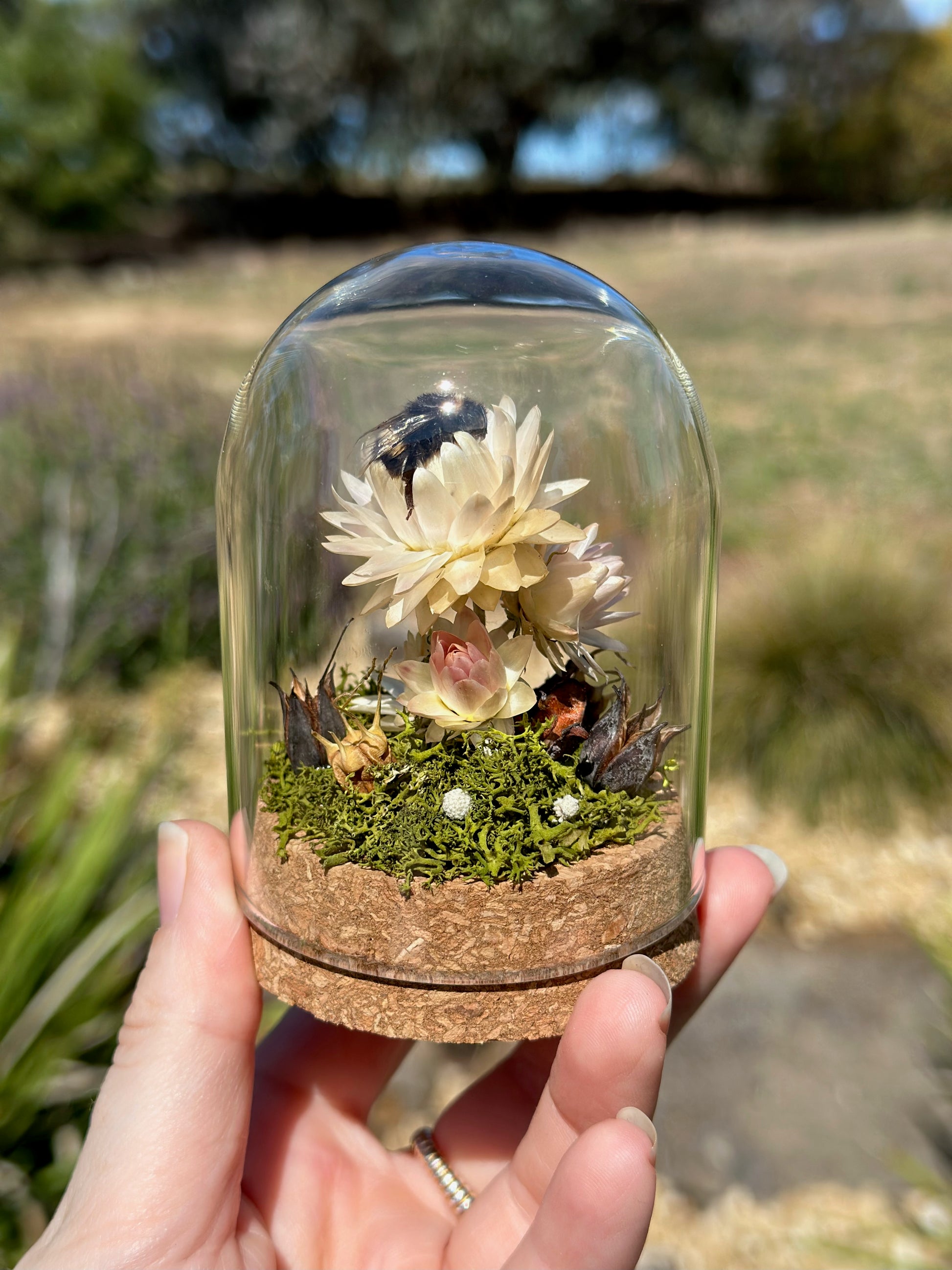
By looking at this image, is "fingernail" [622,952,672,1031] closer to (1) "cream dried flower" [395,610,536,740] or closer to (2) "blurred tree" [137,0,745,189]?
(1) "cream dried flower" [395,610,536,740]

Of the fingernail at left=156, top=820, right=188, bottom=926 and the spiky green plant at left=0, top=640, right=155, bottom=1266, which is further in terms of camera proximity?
the spiky green plant at left=0, top=640, right=155, bottom=1266

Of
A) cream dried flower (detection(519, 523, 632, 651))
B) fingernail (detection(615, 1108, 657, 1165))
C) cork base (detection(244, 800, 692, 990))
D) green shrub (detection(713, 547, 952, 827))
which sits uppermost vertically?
cream dried flower (detection(519, 523, 632, 651))

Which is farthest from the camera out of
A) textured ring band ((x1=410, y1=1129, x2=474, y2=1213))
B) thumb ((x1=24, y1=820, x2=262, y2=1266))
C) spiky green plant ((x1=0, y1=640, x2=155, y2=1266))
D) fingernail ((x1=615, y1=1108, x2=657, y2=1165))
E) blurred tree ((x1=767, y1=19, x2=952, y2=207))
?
blurred tree ((x1=767, y1=19, x2=952, y2=207))

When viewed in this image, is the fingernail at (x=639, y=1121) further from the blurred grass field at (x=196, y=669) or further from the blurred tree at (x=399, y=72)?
the blurred tree at (x=399, y=72)

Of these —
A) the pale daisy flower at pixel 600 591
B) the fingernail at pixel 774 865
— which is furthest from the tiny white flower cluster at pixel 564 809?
the fingernail at pixel 774 865

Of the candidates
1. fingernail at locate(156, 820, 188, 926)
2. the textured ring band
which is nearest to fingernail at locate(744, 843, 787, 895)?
the textured ring band

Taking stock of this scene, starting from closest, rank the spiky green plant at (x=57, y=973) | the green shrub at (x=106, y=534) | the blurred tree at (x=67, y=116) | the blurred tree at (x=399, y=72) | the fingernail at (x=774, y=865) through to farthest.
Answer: the fingernail at (x=774, y=865), the spiky green plant at (x=57, y=973), the green shrub at (x=106, y=534), the blurred tree at (x=67, y=116), the blurred tree at (x=399, y=72)
